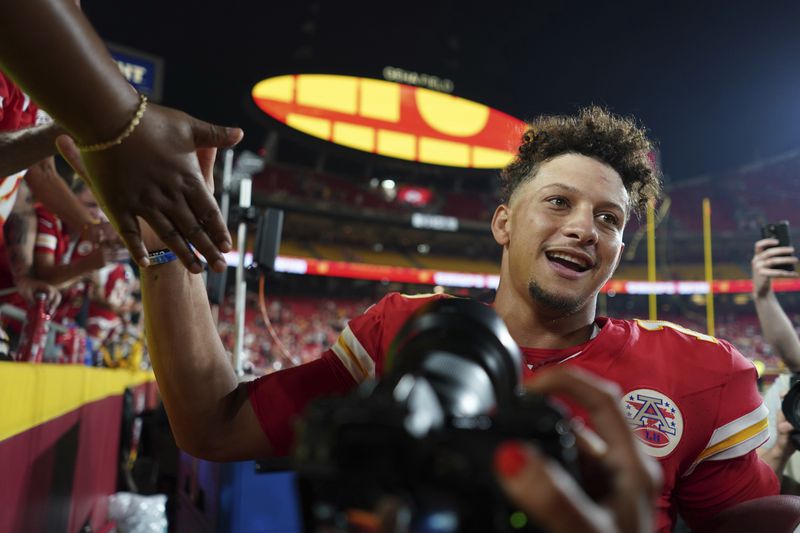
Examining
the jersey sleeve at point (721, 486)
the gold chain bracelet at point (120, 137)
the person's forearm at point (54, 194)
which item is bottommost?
the jersey sleeve at point (721, 486)

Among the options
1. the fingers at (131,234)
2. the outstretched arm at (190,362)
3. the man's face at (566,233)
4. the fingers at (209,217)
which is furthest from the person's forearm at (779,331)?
the fingers at (131,234)

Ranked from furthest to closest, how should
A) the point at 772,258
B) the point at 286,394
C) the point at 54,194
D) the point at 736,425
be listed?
the point at 54,194 < the point at 772,258 < the point at 736,425 < the point at 286,394

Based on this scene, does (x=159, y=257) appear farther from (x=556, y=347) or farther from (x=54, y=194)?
(x=54, y=194)

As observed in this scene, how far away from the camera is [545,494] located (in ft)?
1.25

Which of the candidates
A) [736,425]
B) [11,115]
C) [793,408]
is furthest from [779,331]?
[11,115]

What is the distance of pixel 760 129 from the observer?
18.6m

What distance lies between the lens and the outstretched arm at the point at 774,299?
7.69 feet

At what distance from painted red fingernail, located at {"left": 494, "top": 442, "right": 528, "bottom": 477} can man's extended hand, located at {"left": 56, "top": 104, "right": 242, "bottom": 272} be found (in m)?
0.68

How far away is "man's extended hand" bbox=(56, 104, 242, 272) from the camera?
0.85 m

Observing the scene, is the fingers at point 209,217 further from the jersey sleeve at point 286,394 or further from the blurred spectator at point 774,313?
the blurred spectator at point 774,313

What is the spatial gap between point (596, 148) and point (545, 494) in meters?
1.51

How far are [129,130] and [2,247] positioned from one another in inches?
101

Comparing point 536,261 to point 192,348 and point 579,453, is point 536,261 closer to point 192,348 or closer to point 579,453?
point 192,348

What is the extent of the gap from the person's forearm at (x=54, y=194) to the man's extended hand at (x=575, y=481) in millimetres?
2758
